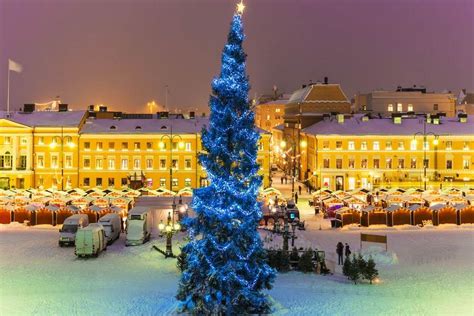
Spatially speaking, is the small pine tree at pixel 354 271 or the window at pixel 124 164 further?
the window at pixel 124 164

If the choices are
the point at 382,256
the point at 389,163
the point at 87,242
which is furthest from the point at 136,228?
the point at 389,163

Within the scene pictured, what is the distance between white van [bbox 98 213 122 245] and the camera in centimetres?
3800

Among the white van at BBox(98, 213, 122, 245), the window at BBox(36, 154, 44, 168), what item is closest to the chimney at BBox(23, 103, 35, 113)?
the window at BBox(36, 154, 44, 168)

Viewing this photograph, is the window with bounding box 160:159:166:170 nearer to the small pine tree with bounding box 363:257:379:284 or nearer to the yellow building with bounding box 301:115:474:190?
the yellow building with bounding box 301:115:474:190

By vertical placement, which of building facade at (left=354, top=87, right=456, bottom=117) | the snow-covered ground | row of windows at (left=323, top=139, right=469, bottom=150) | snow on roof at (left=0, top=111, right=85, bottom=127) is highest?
building facade at (left=354, top=87, right=456, bottom=117)

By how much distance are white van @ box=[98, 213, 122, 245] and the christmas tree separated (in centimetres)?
1660

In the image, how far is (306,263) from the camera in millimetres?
30484

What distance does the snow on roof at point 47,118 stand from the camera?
73062mm

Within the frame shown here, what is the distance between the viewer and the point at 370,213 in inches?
1809

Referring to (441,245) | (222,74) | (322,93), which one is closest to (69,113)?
(322,93)

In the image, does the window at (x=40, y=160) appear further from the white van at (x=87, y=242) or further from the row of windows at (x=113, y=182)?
the white van at (x=87, y=242)

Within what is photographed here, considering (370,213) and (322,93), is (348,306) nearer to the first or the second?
(370,213)

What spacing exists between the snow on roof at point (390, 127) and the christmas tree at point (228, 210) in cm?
5346

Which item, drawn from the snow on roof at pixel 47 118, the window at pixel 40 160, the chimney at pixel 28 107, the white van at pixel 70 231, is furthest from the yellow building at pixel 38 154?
the white van at pixel 70 231
